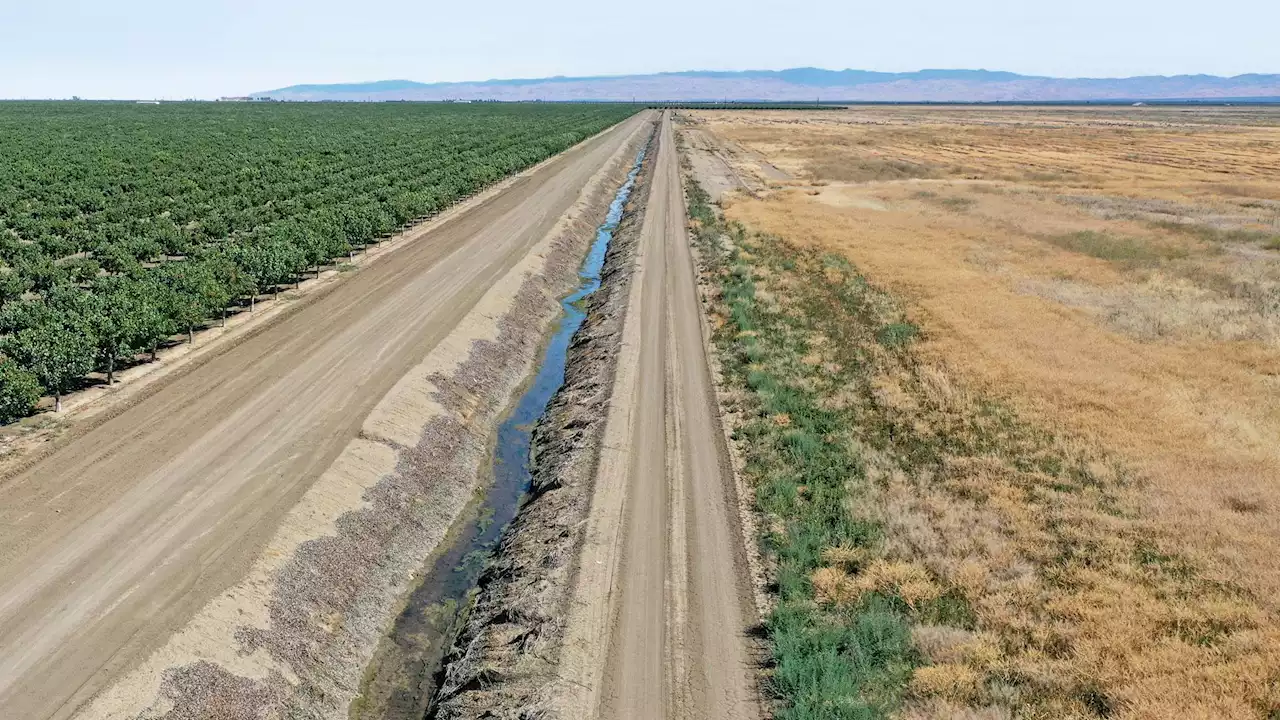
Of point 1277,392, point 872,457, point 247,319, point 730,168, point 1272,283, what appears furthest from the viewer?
point 730,168

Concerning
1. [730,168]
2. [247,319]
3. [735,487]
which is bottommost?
[735,487]

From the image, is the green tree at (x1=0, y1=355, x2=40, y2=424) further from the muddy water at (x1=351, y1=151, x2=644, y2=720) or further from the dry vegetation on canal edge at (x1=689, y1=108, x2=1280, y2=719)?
the dry vegetation on canal edge at (x1=689, y1=108, x2=1280, y2=719)

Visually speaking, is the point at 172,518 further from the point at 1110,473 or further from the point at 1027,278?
the point at 1027,278

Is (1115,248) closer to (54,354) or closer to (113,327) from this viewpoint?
(113,327)

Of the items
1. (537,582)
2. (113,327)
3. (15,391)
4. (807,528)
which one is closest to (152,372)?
(113,327)

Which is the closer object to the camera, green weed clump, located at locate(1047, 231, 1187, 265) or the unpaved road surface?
the unpaved road surface

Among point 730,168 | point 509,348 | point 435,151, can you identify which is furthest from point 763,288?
point 435,151

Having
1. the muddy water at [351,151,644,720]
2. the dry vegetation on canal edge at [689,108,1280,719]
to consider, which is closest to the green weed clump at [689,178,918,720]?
the dry vegetation on canal edge at [689,108,1280,719]
